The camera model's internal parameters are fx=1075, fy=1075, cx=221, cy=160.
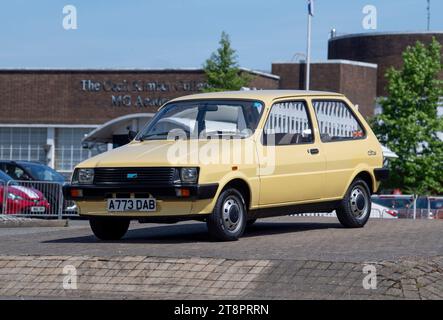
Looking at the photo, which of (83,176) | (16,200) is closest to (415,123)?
(16,200)

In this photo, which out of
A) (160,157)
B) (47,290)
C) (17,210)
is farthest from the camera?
(17,210)

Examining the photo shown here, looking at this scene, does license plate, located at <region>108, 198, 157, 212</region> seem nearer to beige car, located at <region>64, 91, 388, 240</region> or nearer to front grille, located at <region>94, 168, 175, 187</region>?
beige car, located at <region>64, 91, 388, 240</region>

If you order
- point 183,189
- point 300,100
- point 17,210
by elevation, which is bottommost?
point 17,210

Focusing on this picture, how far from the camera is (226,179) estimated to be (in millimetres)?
11883

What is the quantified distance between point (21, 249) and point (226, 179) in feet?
7.84

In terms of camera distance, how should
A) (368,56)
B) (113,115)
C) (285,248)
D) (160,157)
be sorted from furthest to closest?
(368,56)
(113,115)
(160,157)
(285,248)

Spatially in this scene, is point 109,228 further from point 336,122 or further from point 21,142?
point 21,142

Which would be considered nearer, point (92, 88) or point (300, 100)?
point (300, 100)

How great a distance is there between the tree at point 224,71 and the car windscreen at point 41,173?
2471cm

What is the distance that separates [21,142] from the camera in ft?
208

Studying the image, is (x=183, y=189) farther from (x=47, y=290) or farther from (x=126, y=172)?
(x=47, y=290)

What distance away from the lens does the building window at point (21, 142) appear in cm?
6266

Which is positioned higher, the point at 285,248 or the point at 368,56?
the point at 368,56

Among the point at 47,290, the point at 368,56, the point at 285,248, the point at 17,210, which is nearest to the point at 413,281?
the point at 285,248
